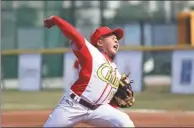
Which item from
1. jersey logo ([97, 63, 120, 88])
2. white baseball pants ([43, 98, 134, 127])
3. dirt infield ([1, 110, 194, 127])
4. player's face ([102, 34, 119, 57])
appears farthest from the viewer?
dirt infield ([1, 110, 194, 127])

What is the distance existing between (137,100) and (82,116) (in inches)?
384

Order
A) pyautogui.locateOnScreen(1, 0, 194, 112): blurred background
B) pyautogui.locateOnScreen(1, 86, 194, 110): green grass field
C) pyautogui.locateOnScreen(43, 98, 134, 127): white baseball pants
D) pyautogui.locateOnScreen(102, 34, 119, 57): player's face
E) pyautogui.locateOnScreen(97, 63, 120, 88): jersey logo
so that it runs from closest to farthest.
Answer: pyautogui.locateOnScreen(43, 98, 134, 127): white baseball pants → pyautogui.locateOnScreen(97, 63, 120, 88): jersey logo → pyautogui.locateOnScreen(102, 34, 119, 57): player's face → pyautogui.locateOnScreen(1, 86, 194, 110): green grass field → pyautogui.locateOnScreen(1, 0, 194, 112): blurred background

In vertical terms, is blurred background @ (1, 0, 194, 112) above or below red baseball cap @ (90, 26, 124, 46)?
below

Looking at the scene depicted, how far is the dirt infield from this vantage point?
11414 mm

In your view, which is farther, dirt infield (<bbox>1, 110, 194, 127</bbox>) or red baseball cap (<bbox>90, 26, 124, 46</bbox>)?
dirt infield (<bbox>1, 110, 194, 127</bbox>)

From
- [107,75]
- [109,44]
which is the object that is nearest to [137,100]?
[109,44]

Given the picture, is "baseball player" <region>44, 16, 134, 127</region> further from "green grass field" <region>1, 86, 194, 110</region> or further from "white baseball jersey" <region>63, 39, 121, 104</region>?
"green grass field" <region>1, 86, 194, 110</region>

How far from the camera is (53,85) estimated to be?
19562 mm

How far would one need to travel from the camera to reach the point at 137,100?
15.1 meters

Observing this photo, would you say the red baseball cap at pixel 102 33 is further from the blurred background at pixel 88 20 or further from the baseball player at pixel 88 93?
the blurred background at pixel 88 20

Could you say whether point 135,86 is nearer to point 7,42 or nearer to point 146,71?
point 146,71

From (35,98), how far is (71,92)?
10.9 metres

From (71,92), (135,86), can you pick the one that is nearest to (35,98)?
(135,86)

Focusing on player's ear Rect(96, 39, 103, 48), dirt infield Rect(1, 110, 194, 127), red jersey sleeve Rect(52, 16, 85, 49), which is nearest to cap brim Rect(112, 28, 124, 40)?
player's ear Rect(96, 39, 103, 48)
